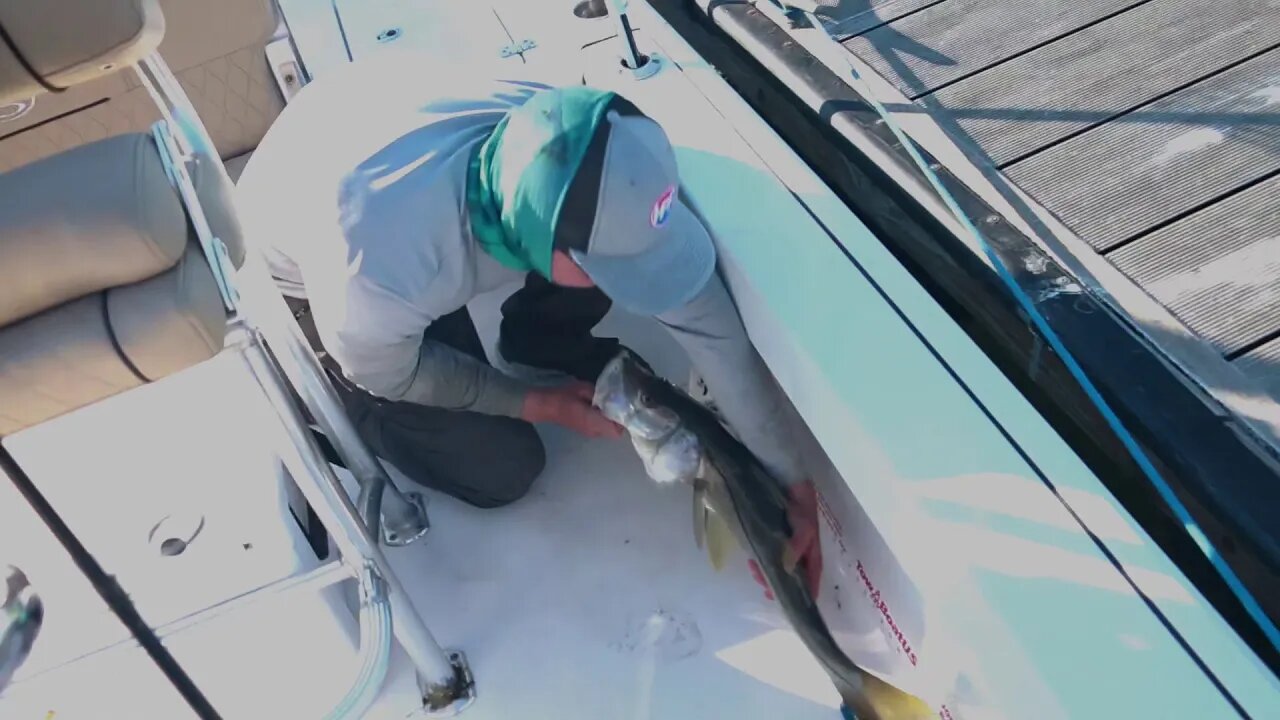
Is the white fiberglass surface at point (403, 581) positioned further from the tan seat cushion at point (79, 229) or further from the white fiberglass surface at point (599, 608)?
the tan seat cushion at point (79, 229)

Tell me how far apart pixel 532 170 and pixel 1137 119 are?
904 millimetres

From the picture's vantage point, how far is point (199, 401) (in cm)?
170

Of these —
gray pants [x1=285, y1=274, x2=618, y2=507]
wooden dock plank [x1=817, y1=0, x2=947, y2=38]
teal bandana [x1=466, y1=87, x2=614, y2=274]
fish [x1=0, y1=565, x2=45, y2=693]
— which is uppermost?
teal bandana [x1=466, y1=87, x2=614, y2=274]

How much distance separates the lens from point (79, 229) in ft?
3.33

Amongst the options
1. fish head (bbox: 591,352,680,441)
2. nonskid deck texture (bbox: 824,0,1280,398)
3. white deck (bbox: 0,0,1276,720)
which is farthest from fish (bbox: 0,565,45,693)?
nonskid deck texture (bbox: 824,0,1280,398)

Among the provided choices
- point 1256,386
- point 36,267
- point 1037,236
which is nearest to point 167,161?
point 36,267

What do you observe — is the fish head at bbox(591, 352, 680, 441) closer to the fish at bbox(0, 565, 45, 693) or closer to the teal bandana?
the teal bandana

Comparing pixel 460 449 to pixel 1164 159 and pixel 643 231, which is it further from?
pixel 1164 159

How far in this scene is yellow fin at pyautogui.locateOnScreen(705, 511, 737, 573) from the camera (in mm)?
1643

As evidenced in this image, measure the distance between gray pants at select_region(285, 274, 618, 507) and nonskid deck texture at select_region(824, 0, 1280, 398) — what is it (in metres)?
0.76

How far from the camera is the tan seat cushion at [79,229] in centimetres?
101

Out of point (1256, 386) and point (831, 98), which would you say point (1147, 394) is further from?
point (831, 98)

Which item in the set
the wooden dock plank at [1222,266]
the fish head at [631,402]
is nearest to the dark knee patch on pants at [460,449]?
the fish head at [631,402]

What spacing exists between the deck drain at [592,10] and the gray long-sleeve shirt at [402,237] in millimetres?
568
